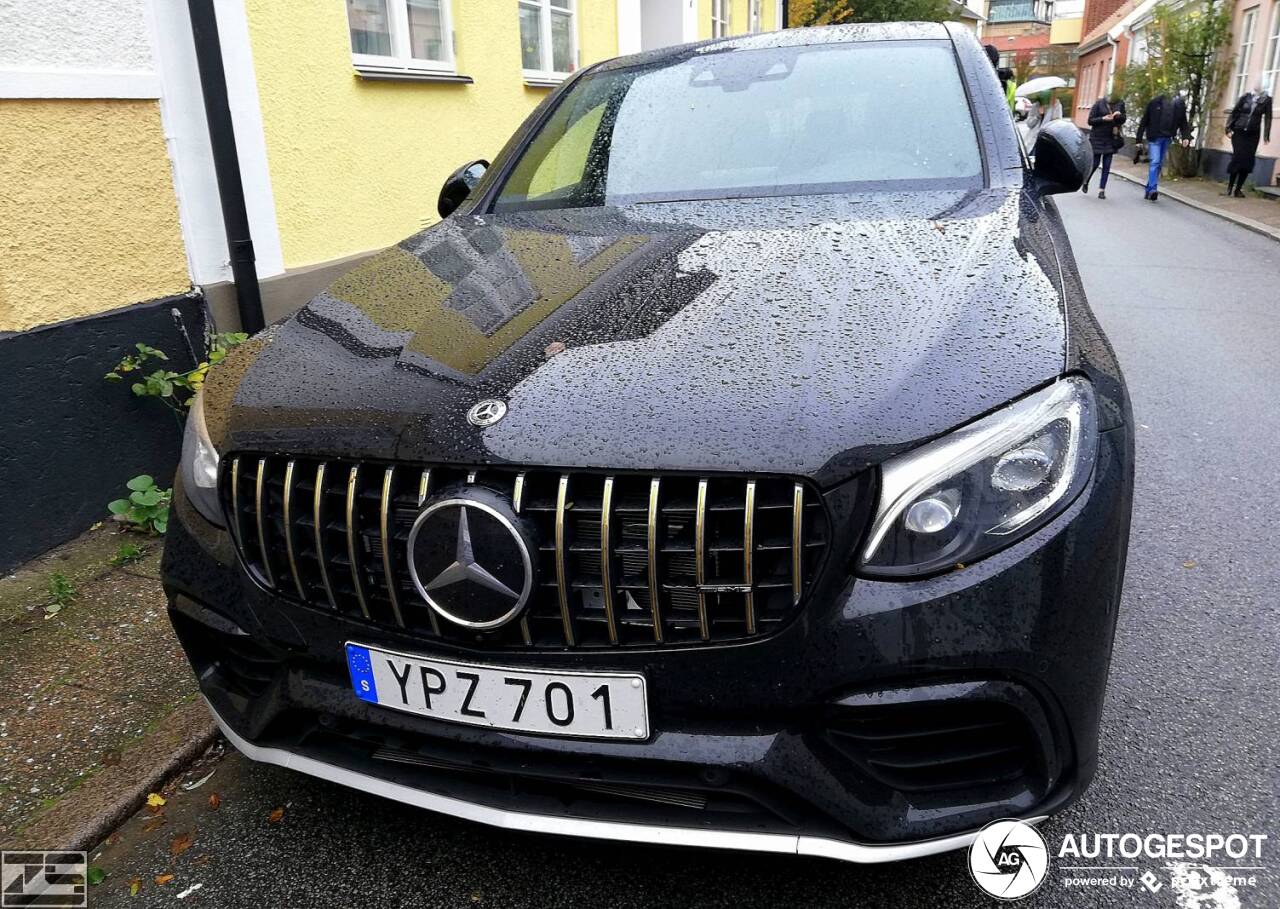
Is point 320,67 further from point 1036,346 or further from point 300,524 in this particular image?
point 1036,346

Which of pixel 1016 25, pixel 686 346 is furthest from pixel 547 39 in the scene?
pixel 1016 25

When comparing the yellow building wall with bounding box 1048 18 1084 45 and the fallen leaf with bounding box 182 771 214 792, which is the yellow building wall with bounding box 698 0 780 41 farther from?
the yellow building wall with bounding box 1048 18 1084 45

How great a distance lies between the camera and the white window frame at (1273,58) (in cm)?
1639

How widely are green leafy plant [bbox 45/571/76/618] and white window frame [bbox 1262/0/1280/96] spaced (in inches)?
744

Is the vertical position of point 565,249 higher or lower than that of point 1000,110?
lower

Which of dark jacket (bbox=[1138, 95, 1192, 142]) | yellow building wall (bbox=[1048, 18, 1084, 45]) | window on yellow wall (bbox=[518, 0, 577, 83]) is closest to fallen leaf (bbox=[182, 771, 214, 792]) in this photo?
window on yellow wall (bbox=[518, 0, 577, 83])

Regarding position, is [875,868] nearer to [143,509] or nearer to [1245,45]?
[143,509]

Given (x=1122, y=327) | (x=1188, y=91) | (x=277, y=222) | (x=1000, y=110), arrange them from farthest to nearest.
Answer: (x=1188, y=91) → (x=1122, y=327) → (x=277, y=222) → (x=1000, y=110)

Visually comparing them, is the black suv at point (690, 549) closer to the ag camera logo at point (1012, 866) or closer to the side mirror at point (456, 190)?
the ag camera logo at point (1012, 866)

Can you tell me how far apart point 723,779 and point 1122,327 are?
20.7ft

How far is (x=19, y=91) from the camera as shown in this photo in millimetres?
3389

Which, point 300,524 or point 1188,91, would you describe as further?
point 1188,91

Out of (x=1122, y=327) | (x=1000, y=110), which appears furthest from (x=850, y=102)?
(x=1122, y=327)

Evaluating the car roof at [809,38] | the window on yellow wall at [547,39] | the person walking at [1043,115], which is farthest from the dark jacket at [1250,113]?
the car roof at [809,38]
